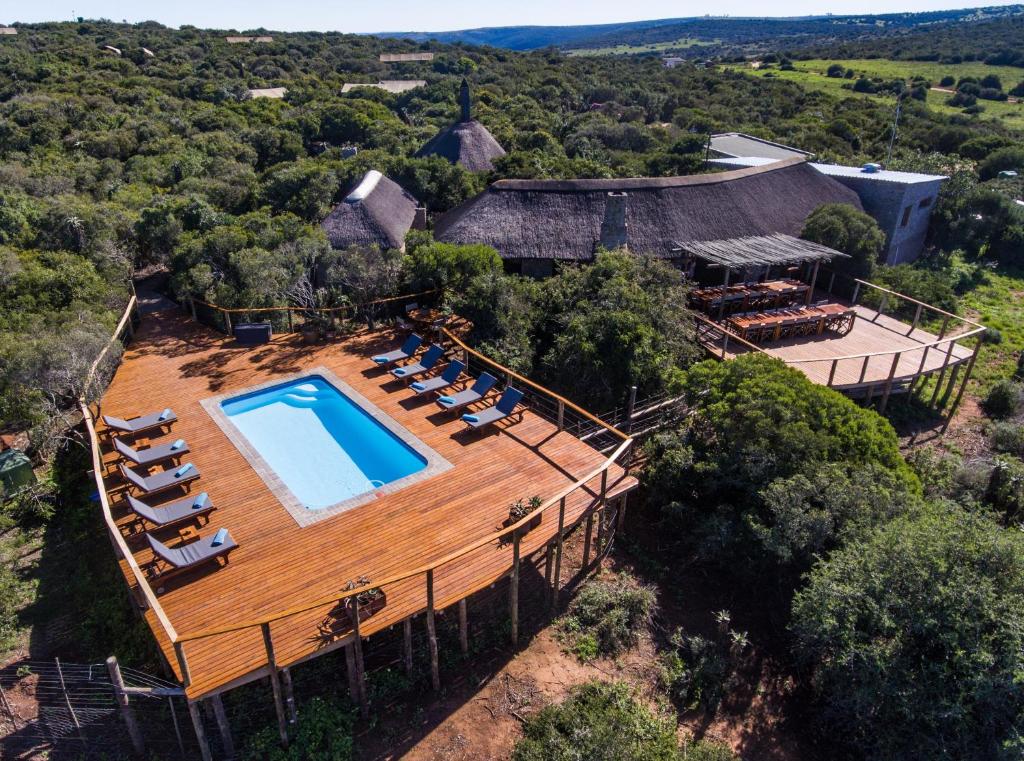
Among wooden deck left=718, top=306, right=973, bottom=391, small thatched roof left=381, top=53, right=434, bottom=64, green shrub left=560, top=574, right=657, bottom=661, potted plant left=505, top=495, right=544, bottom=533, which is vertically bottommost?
green shrub left=560, top=574, right=657, bottom=661

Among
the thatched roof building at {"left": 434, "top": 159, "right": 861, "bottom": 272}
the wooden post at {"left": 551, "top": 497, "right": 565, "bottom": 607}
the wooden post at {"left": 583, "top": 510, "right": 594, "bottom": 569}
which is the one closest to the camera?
the wooden post at {"left": 551, "top": 497, "right": 565, "bottom": 607}

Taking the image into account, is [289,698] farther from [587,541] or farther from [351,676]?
[587,541]

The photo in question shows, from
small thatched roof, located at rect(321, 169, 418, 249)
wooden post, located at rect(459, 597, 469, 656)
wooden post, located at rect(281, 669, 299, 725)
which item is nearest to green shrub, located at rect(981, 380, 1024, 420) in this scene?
wooden post, located at rect(459, 597, 469, 656)

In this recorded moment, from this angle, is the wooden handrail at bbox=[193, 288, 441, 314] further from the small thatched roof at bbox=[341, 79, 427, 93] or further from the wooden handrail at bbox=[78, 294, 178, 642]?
the small thatched roof at bbox=[341, 79, 427, 93]

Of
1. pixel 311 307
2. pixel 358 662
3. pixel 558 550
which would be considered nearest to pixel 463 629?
pixel 358 662

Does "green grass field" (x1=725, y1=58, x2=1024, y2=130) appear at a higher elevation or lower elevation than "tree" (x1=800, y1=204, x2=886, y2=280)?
higher

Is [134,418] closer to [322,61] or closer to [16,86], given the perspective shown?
[16,86]

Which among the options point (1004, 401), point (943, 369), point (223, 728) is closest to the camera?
point (223, 728)

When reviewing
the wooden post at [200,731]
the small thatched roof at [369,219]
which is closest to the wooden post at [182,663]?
the wooden post at [200,731]
